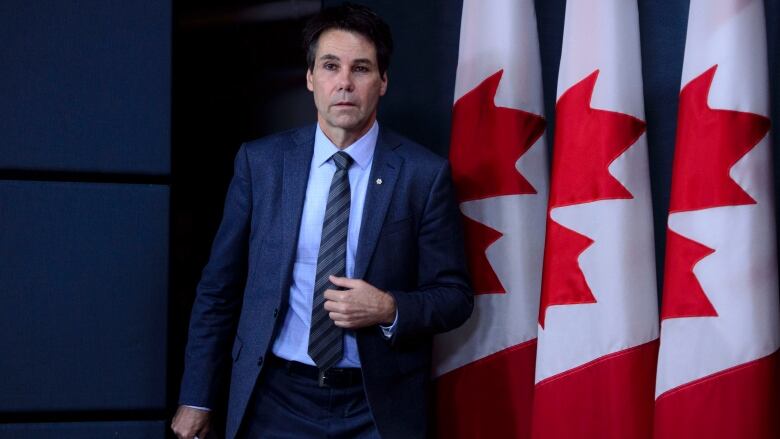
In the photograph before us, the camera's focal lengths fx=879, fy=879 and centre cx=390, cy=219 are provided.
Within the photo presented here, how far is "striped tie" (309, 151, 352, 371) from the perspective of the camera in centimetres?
170

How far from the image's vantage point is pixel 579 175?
187 centimetres

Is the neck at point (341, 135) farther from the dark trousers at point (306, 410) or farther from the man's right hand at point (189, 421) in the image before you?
the man's right hand at point (189, 421)

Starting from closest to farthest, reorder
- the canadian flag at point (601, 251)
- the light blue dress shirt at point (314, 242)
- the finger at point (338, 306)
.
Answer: the finger at point (338, 306)
the light blue dress shirt at point (314, 242)
the canadian flag at point (601, 251)

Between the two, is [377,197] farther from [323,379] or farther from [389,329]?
[323,379]

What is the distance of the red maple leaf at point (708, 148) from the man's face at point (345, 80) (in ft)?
Answer: 2.10

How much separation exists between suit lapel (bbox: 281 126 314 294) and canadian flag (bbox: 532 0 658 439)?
21.3 inches

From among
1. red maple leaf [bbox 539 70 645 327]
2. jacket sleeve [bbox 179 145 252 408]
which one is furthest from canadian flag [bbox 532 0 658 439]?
jacket sleeve [bbox 179 145 252 408]

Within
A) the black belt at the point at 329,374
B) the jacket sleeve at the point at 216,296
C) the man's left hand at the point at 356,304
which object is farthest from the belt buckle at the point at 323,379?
the jacket sleeve at the point at 216,296

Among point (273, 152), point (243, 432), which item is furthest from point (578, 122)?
point (243, 432)

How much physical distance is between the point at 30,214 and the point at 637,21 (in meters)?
1.39

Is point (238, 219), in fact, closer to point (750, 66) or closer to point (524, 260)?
point (524, 260)

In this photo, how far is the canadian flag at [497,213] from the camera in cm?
200

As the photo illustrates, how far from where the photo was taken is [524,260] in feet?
6.59

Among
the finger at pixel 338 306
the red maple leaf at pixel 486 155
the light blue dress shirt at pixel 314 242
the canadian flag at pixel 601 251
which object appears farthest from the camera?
the red maple leaf at pixel 486 155
